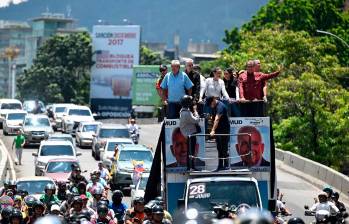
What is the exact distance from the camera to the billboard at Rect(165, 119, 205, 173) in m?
17.8

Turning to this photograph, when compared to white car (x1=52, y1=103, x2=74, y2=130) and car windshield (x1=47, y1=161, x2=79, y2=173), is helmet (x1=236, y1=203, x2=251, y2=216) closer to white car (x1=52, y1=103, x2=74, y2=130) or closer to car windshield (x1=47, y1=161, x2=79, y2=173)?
car windshield (x1=47, y1=161, x2=79, y2=173)

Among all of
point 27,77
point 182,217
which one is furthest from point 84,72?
point 182,217

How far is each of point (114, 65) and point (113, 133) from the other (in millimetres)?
63570

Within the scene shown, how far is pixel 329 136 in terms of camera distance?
4778 cm

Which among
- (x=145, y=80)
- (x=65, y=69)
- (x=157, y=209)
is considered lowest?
(x=157, y=209)

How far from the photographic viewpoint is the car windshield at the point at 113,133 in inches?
1795

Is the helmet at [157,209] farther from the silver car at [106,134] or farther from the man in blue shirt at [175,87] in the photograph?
the silver car at [106,134]

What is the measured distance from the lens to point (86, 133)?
173 ft

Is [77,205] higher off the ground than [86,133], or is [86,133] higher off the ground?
[77,205]

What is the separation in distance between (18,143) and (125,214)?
25723 millimetres

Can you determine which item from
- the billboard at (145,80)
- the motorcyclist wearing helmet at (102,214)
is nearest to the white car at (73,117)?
the billboard at (145,80)

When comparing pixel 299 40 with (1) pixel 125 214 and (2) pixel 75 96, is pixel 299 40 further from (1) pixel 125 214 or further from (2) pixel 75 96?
(2) pixel 75 96

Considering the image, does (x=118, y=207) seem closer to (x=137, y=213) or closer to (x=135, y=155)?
(x=137, y=213)

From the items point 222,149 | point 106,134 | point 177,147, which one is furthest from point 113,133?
point 222,149
